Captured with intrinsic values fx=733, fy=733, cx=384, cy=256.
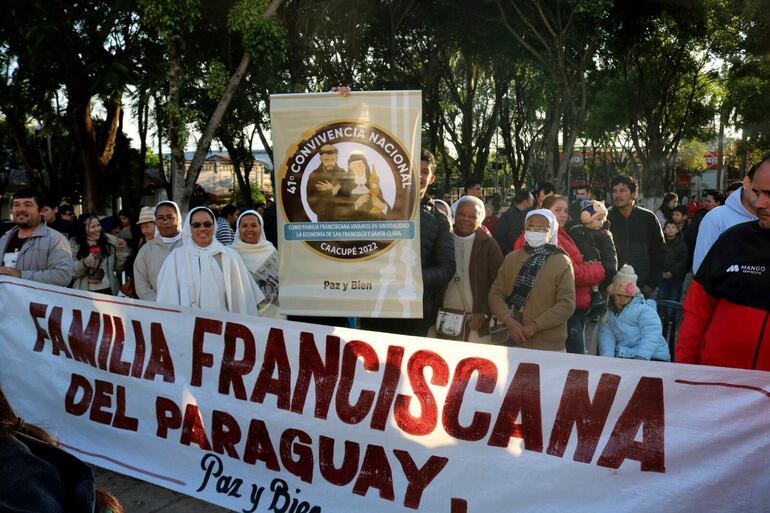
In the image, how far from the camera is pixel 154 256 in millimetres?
5848

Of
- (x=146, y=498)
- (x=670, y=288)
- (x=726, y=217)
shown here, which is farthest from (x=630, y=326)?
(x=670, y=288)

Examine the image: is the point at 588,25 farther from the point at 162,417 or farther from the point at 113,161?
the point at 113,161

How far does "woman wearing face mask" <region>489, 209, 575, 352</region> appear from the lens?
15.3 feet

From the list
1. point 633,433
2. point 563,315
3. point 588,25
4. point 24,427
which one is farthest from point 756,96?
point 24,427

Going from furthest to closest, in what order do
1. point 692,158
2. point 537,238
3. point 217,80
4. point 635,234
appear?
point 692,158
point 217,80
point 635,234
point 537,238

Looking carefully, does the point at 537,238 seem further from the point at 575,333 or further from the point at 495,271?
the point at 575,333

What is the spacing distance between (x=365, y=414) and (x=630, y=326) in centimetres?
202

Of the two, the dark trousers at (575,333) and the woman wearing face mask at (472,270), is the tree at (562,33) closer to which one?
the dark trousers at (575,333)

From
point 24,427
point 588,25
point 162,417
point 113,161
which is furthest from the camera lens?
point 113,161

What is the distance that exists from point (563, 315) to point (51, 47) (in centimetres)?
1161

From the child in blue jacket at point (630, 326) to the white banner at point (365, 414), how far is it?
62.4 inches

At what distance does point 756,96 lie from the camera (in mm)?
22062

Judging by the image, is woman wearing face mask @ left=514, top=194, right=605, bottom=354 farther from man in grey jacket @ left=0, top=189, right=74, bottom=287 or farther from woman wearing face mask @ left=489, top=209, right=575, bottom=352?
man in grey jacket @ left=0, top=189, right=74, bottom=287

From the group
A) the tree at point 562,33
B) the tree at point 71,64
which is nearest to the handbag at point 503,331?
the tree at point 71,64
